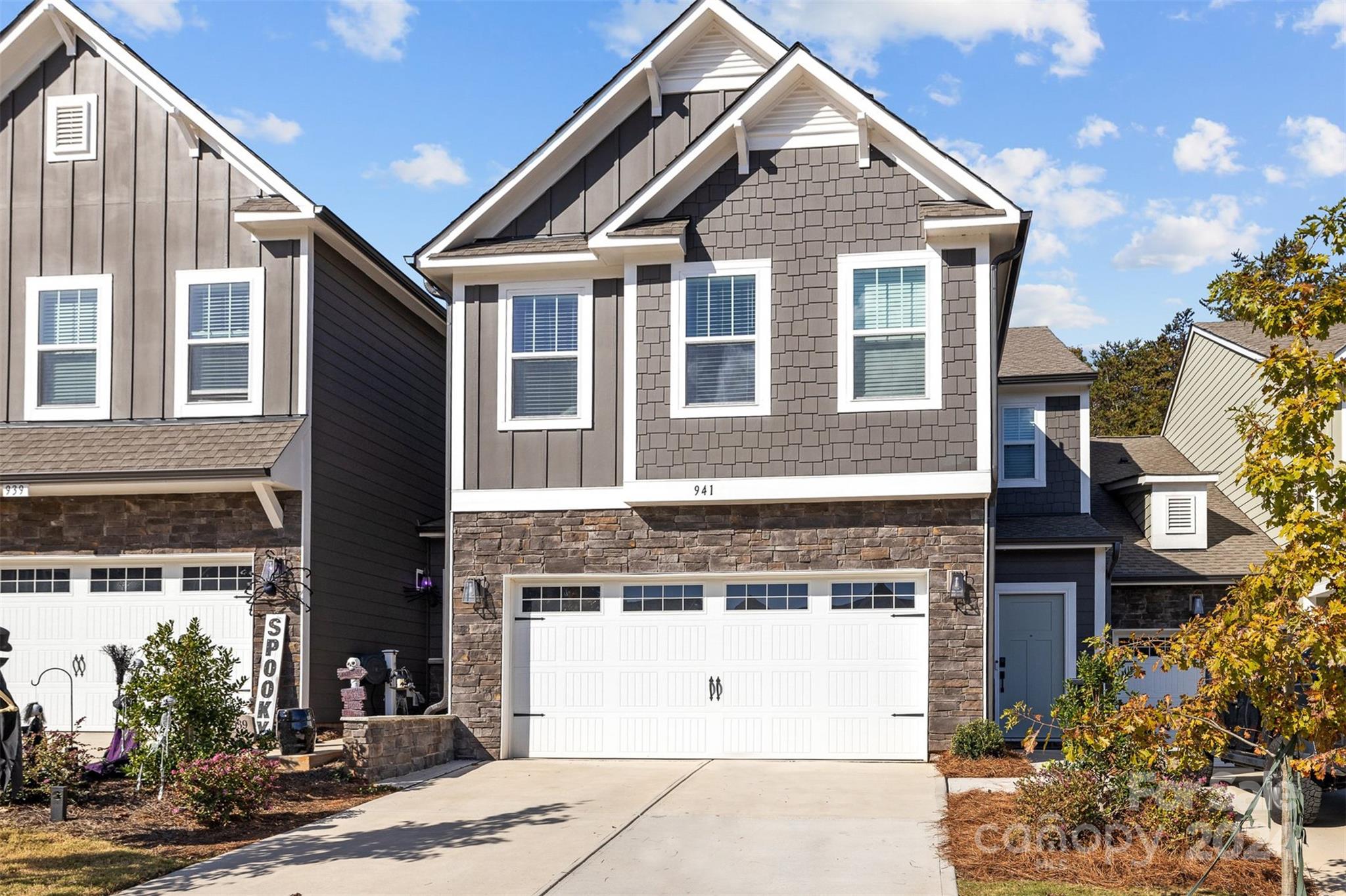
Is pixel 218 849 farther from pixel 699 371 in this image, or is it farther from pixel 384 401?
pixel 384 401

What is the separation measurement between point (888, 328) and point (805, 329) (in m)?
0.87

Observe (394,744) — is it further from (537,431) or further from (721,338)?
(721,338)

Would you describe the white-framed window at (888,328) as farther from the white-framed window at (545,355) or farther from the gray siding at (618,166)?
the white-framed window at (545,355)

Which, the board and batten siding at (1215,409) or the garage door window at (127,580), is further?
the board and batten siding at (1215,409)

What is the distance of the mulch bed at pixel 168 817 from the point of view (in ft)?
31.4

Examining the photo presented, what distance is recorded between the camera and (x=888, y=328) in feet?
44.7

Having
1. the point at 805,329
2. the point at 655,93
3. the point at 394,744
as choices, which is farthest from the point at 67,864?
the point at 655,93

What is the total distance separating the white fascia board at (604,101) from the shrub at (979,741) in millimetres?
7579

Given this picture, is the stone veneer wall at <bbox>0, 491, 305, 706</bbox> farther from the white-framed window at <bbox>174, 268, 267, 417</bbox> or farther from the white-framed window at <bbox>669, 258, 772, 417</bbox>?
the white-framed window at <bbox>669, 258, 772, 417</bbox>

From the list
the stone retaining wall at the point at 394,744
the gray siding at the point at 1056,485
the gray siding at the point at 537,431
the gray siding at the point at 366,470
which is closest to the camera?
the stone retaining wall at the point at 394,744

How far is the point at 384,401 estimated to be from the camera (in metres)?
17.1

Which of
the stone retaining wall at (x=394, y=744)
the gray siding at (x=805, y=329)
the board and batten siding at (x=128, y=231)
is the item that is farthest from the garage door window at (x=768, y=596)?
the board and batten siding at (x=128, y=231)

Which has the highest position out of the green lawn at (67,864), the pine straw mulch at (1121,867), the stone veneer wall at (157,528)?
the stone veneer wall at (157,528)

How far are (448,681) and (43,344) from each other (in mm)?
6295
